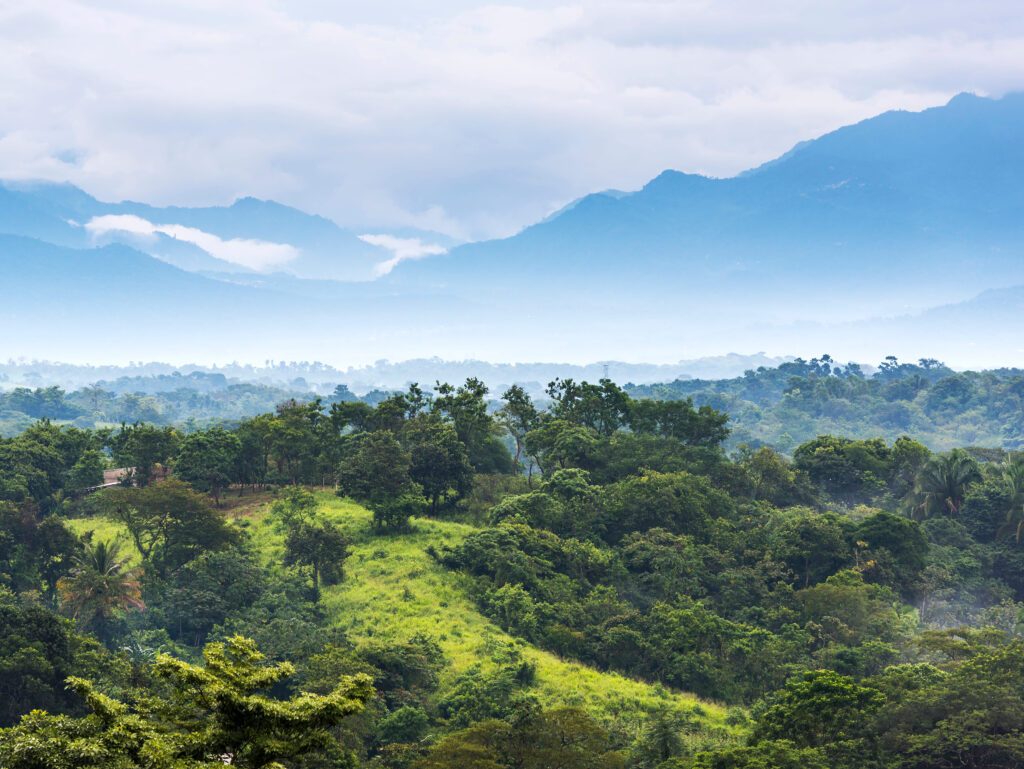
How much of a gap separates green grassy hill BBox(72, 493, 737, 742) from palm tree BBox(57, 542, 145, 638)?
950 centimetres

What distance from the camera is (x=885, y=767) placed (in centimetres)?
1941

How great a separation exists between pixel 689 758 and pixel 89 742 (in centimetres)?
1724

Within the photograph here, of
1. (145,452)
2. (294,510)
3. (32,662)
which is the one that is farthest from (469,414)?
(32,662)

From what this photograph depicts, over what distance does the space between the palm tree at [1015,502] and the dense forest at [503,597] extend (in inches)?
7.3

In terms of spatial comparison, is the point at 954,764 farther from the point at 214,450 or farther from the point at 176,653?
the point at 214,450

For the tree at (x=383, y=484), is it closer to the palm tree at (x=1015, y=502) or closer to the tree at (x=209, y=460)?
the tree at (x=209, y=460)

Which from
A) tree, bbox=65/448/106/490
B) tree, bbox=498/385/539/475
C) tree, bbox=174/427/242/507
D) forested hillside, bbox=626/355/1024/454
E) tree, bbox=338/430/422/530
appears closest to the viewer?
tree, bbox=338/430/422/530

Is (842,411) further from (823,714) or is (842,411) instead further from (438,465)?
(823,714)

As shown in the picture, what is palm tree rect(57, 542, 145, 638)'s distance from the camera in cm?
2839

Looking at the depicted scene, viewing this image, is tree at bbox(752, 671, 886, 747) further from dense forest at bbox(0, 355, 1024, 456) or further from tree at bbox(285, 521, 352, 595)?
dense forest at bbox(0, 355, 1024, 456)

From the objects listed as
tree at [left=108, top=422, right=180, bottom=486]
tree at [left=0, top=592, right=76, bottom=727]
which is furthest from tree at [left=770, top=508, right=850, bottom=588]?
tree at [left=108, top=422, right=180, bottom=486]

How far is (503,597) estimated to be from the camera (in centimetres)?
3500

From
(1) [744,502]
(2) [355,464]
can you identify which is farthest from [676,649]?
(2) [355,464]

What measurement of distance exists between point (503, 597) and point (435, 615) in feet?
12.3
